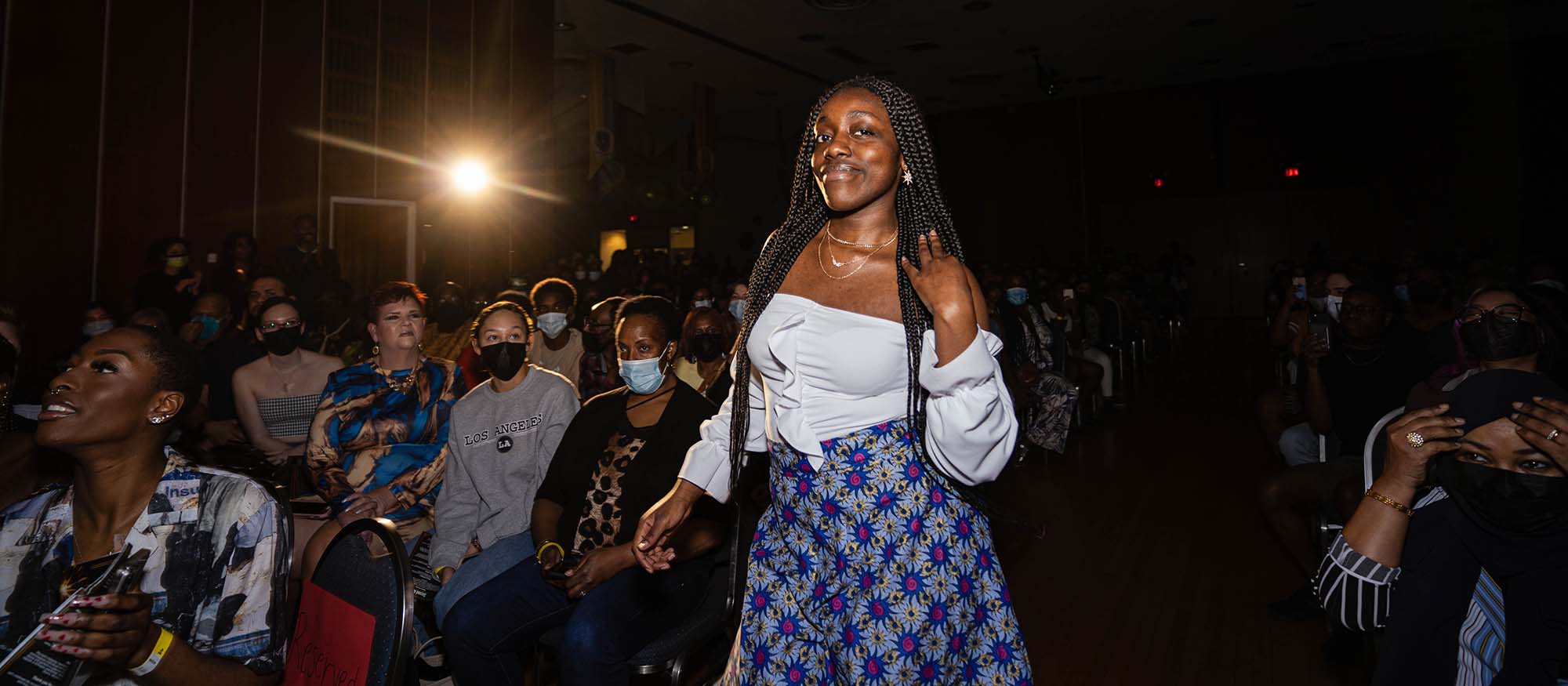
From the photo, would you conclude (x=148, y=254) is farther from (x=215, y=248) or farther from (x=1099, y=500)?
(x=1099, y=500)

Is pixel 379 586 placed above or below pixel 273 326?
below

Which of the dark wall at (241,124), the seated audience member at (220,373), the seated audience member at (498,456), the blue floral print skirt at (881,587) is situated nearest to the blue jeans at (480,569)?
the seated audience member at (498,456)

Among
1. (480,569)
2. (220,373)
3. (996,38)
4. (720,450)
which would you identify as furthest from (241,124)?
(996,38)

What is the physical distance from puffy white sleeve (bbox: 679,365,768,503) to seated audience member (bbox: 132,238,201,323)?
20.5ft

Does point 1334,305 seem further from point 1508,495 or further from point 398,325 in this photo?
point 398,325

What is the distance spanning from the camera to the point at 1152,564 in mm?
4328

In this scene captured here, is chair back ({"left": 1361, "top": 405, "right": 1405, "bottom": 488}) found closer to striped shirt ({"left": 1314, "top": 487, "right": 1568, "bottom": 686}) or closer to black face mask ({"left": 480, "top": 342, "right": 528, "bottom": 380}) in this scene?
striped shirt ({"left": 1314, "top": 487, "right": 1568, "bottom": 686})

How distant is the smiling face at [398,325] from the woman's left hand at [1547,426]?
341 cm

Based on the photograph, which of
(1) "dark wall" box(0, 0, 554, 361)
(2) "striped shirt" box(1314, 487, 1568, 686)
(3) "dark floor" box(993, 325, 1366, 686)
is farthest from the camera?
(1) "dark wall" box(0, 0, 554, 361)

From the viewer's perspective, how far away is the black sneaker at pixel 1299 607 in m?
3.61

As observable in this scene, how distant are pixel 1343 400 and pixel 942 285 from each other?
335 centimetres

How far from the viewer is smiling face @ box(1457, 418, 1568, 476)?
5.16 feet

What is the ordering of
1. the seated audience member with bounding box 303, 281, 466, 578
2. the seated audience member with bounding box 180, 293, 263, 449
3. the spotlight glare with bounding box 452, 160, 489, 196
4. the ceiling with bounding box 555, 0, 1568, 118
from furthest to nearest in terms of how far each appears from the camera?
the ceiling with bounding box 555, 0, 1568, 118 → the spotlight glare with bounding box 452, 160, 489, 196 → the seated audience member with bounding box 180, 293, 263, 449 → the seated audience member with bounding box 303, 281, 466, 578

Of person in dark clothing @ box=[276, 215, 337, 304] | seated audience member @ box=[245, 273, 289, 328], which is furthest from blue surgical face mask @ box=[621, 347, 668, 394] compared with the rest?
person in dark clothing @ box=[276, 215, 337, 304]
